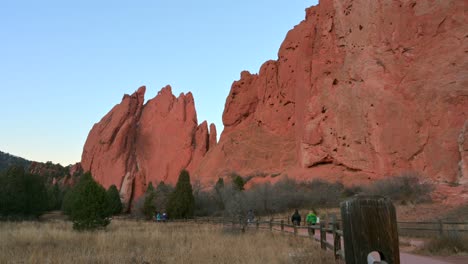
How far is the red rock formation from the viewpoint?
3709cm

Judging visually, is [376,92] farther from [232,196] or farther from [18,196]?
[18,196]

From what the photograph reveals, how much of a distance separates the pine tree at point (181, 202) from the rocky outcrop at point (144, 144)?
28.0m

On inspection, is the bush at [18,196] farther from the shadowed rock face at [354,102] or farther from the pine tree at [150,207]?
the shadowed rock face at [354,102]

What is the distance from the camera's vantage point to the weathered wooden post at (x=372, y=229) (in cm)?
173

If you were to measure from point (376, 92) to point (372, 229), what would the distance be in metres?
42.2

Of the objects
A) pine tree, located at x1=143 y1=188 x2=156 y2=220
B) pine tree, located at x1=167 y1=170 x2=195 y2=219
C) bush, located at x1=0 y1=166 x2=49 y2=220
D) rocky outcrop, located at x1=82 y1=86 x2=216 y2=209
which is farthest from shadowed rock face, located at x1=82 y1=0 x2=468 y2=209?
bush, located at x1=0 y1=166 x2=49 y2=220

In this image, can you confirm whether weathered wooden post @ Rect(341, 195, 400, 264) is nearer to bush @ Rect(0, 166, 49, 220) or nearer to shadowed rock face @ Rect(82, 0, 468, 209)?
shadowed rock face @ Rect(82, 0, 468, 209)

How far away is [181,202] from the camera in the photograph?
42.2 meters

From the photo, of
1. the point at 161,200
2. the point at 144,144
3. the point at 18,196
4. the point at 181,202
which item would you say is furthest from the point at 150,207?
the point at 144,144

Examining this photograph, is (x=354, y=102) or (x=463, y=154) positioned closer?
(x=463, y=154)

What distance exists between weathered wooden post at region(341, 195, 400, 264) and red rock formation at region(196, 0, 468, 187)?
37000mm

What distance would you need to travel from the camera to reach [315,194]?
128 feet

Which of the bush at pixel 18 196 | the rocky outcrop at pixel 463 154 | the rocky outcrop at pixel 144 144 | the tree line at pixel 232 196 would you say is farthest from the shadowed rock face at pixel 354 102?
the bush at pixel 18 196

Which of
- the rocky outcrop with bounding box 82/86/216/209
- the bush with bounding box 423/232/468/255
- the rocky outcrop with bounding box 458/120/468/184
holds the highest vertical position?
the rocky outcrop with bounding box 82/86/216/209
